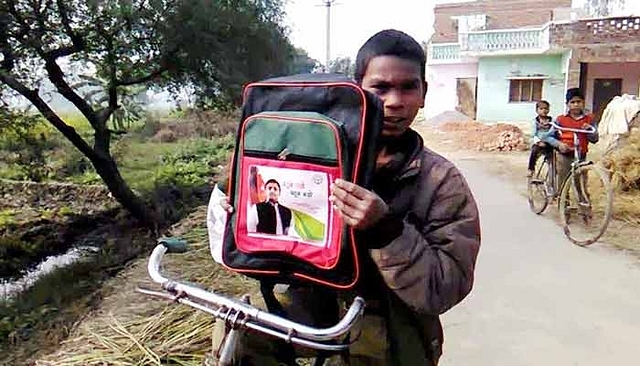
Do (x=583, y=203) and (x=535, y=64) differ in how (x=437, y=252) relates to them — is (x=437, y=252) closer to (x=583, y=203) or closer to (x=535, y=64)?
(x=583, y=203)

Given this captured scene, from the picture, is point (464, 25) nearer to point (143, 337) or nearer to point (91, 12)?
point (91, 12)

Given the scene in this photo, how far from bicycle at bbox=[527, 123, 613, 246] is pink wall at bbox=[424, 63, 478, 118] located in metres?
17.1

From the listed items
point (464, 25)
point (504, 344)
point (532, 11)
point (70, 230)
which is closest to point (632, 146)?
point (504, 344)

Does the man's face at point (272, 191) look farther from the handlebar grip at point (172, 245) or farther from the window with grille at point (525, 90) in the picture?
the window with grille at point (525, 90)

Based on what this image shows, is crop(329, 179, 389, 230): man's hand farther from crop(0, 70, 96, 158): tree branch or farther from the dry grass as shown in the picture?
crop(0, 70, 96, 158): tree branch

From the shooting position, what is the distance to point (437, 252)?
119cm

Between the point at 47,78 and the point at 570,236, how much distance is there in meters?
8.47

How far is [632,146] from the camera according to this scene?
7.21 m

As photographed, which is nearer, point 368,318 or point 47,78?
point 368,318

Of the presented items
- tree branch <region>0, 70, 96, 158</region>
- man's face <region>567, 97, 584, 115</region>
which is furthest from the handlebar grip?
tree branch <region>0, 70, 96, 158</region>

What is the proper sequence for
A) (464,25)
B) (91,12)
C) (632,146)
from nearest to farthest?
1. (632,146)
2. (91,12)
3. (464,25)

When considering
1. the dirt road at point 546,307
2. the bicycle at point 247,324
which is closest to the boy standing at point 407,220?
the bicycle at point 247,324

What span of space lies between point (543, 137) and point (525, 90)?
1484 cm

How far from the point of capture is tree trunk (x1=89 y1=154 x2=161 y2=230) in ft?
36.1
